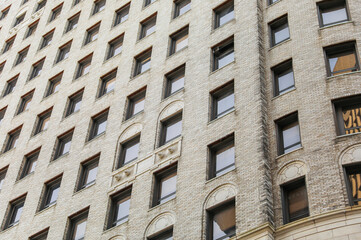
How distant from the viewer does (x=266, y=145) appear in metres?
27.1

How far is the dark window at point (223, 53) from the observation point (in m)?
33.6

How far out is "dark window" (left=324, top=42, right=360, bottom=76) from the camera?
28.3m

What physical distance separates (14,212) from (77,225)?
6623 millimetres

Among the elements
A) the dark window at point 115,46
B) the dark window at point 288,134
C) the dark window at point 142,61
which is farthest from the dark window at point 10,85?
the dark window at point 288,134

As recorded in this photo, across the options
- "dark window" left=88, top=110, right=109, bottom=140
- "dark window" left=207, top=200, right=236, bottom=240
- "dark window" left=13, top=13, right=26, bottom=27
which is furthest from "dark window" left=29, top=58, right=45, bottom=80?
"dark window" left=207, top=200, right=236, bottom=240

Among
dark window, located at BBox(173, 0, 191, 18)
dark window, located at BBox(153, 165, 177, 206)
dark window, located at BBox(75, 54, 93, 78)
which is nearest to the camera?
dark window, located at BBox(153, 165, 177, 206)

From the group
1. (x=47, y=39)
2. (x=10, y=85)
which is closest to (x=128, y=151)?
(x=10, y=85)

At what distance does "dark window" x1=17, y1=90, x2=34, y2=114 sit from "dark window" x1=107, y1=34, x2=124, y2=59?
728cm

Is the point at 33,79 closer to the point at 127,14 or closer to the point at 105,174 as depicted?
the point at 127,14

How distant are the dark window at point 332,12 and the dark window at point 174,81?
26.0ft

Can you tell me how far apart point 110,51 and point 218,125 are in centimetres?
1503

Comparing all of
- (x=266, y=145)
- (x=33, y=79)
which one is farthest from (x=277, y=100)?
(x=33, y=79)

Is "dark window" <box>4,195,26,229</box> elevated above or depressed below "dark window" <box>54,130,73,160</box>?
below

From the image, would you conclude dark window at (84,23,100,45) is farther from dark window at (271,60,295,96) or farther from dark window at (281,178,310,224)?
dark window at (281,178,310,224)
